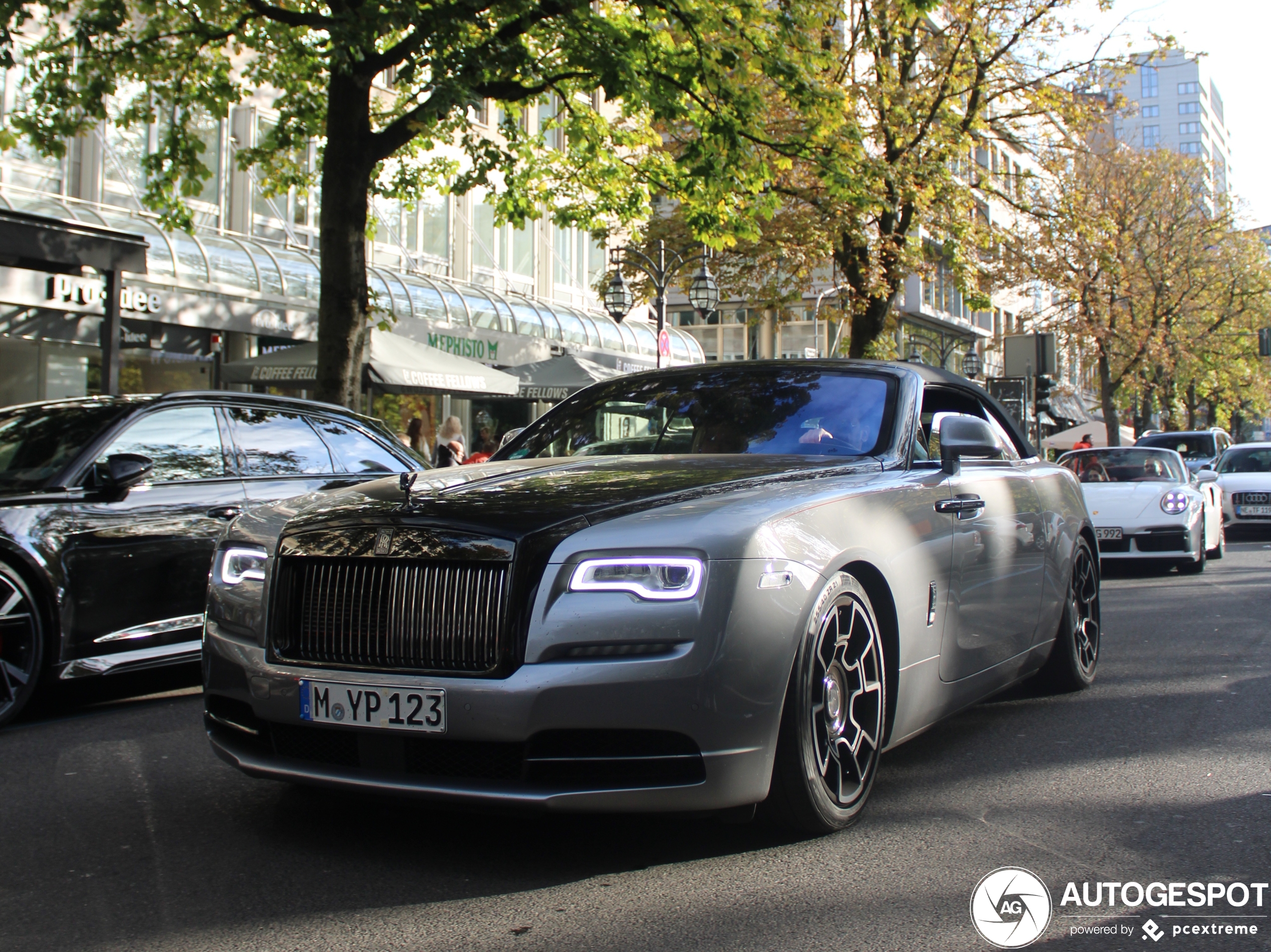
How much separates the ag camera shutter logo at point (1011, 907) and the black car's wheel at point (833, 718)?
20.5 inches

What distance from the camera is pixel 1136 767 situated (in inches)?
192

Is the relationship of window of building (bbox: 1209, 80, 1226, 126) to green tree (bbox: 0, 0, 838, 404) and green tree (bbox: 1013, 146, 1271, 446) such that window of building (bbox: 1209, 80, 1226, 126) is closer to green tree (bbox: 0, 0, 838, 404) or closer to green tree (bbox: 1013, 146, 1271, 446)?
green tree (bbox: 1013, 146, 1271, 446)

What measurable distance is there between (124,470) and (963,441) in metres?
3.81

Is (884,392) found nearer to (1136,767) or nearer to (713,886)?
(1136,767)

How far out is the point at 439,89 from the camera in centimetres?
1119

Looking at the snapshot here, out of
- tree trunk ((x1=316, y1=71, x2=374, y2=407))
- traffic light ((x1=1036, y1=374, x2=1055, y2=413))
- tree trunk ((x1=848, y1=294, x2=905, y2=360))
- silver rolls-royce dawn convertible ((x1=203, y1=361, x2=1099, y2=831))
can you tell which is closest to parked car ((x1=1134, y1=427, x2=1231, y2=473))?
traffic light ((x1=1036, y1=374, x2=1055, y2=413))

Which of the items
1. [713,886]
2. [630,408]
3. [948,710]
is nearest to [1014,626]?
[948,710]

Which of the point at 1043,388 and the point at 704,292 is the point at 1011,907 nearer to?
the point at 704,292

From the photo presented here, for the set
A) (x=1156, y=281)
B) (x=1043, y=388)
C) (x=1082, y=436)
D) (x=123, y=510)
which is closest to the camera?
(x=123, y=510)

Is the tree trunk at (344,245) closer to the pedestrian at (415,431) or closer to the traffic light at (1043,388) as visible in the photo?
the pedestrian at (415,431)

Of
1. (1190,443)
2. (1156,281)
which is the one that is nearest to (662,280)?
(1190,443)

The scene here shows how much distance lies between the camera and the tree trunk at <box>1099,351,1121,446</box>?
41.7 m

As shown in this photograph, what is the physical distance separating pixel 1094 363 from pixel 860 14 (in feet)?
81.9

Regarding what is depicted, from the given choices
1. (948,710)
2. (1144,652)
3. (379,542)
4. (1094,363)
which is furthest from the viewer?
(1094,363)
